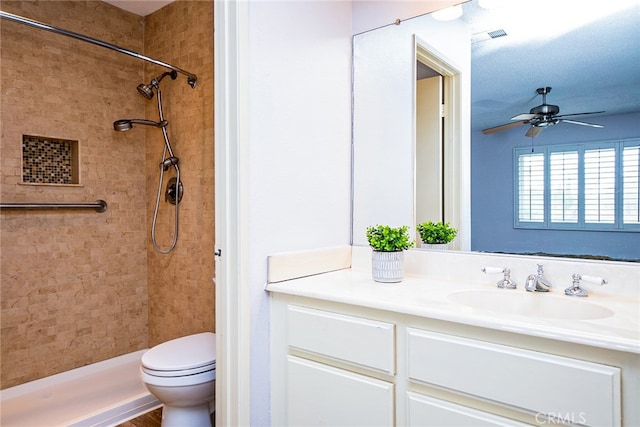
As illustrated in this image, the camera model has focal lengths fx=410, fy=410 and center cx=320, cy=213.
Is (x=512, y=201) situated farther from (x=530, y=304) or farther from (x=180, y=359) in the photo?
(x=180, y=359)

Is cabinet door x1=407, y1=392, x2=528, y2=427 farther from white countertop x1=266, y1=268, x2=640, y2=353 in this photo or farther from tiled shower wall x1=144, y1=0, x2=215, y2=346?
tiled shower wall x1=144, y1=0, x2=215, y2=346

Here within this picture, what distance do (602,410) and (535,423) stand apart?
0.16m

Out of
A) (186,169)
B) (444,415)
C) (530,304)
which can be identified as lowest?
(444,415)

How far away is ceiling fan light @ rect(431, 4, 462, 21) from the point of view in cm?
171

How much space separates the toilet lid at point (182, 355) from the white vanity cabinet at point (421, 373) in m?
0.39

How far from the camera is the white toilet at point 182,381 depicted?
1.68 metres

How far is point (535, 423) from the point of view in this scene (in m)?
1.04

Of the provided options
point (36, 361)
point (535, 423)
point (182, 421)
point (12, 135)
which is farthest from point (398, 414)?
point (12, 135)

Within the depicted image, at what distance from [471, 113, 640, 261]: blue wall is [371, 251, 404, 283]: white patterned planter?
32 centimetres

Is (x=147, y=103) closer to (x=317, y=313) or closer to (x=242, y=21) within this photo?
(x=242, y=21)

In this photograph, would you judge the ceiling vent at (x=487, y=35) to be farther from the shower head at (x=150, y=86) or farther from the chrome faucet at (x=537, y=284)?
the shower head at (x=150, y=86)

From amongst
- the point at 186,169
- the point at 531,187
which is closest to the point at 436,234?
the point at 531,187

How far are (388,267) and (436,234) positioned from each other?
1.02 ft

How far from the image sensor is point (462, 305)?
1.27m
